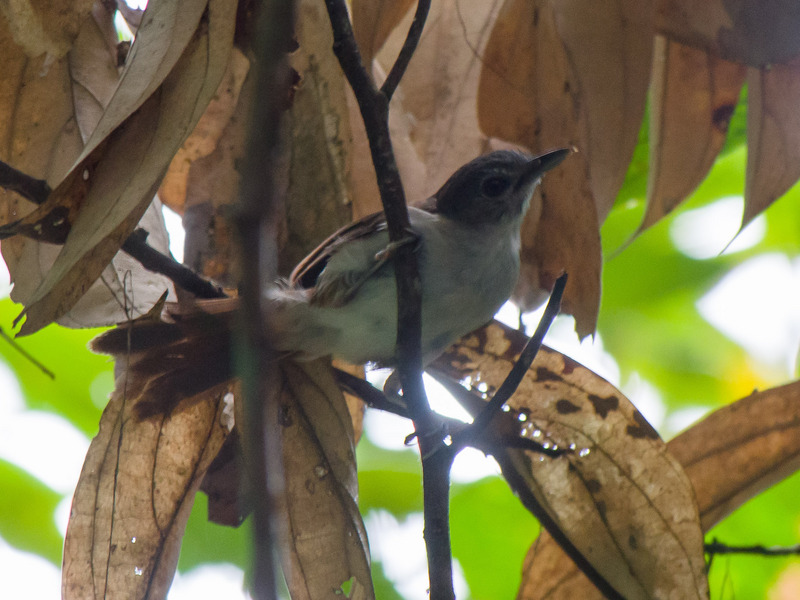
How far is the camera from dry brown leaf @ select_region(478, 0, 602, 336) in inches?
87.4

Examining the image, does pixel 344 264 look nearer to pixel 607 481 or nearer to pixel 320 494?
pixel 320 494

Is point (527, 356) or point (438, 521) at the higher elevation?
point (527, 356)

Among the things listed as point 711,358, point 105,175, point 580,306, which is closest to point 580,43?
point 580,306

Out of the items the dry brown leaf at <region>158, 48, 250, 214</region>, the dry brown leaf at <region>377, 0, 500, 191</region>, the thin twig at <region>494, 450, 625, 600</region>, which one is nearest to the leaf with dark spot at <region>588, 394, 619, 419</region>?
the thin twig at <region>494, 450, 625, 600</region>

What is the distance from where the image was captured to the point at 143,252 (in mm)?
1713

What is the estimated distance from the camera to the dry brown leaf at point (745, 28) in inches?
85.0

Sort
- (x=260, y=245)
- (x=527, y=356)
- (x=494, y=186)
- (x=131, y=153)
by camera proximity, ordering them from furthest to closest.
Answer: (x=494, y=186) < (x=527, y=356) < (x=131, y=153) < (x=260, y=245)

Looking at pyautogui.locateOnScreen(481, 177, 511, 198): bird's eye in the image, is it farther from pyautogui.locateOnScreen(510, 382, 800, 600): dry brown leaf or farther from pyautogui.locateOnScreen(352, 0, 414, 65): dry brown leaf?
pyautogui.locateOnScreen(510, 382, 800, 600): dry brown leaf

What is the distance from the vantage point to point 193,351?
6.40 ft

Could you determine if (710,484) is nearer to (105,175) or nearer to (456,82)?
(456,82)

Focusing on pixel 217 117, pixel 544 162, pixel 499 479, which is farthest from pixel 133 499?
pixel 499 479

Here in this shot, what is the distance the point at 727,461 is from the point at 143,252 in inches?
58.8

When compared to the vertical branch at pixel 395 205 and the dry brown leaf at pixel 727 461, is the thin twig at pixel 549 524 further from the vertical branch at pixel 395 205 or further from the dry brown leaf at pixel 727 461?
the vertical branch at pixel 395 205

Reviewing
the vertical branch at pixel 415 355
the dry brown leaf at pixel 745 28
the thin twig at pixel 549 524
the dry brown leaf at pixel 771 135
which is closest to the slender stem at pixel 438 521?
the vertical branch at pixel 415 355
